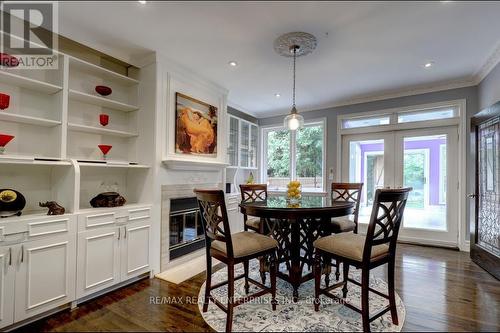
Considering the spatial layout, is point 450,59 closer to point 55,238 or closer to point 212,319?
point 212,319

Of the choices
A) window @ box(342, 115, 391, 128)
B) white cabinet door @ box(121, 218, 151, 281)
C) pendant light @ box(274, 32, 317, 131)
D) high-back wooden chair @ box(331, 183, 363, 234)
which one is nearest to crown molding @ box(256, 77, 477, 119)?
window @ box(342, 115, 391, 128)

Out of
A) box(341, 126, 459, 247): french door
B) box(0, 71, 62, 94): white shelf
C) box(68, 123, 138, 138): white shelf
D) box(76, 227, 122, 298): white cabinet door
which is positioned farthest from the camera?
box(341, 126, 459, 247): french door

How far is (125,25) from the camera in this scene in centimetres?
241

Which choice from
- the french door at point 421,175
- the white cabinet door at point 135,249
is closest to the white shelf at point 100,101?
the white cabinet door at point 135,249

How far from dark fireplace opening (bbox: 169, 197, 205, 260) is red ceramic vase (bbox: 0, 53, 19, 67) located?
2043 mm

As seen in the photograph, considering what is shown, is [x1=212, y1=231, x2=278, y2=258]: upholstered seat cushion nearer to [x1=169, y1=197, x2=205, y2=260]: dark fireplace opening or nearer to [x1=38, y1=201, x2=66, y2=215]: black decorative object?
[x1=169, y1=197, x2=205, y2=260]: dark fireplace opening

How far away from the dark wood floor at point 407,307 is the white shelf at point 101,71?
2.43m

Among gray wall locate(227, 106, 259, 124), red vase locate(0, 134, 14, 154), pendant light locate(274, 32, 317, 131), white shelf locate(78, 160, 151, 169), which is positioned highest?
pendant light locate(274, 32, 317, 131)

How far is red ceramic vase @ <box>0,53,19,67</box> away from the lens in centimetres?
211

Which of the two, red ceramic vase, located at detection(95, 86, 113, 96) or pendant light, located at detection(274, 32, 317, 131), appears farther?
red ceramic vase, located at detection(95, 86, 113, 96)

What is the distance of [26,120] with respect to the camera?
227 cm

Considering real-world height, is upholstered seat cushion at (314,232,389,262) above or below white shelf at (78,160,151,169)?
below

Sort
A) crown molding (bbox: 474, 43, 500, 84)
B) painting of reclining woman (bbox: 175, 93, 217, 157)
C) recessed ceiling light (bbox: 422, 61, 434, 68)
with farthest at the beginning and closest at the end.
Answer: painting of reclining woman (bbox: 175, 93, 217, 157), recessed ceiling light (bbox: 422, 61, 434, 68), crown molding (bbox: 474, 43, 500, 84)

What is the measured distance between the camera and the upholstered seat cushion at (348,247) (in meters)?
1.91
